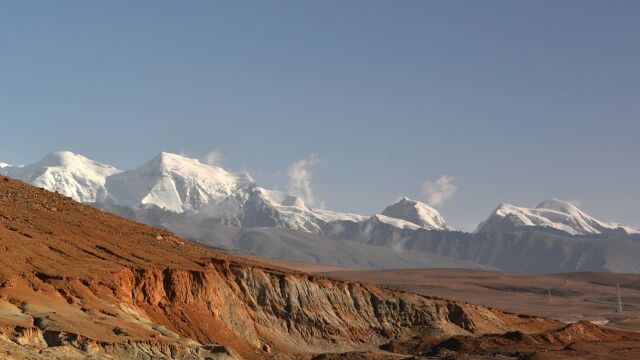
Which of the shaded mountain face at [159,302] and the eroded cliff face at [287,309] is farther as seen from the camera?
the eroded cliff face at [287,309]

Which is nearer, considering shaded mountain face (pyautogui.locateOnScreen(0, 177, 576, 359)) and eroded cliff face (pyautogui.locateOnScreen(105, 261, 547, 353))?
shaded mountain face (pyautogui.locateOnScreen(0, 177, 576, 359))

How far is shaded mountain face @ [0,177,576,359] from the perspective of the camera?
61844 mm

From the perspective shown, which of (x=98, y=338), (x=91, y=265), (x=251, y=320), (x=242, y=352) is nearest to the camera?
(x=98, y=338)

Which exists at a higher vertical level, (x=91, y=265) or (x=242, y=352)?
(x=91, y=265)

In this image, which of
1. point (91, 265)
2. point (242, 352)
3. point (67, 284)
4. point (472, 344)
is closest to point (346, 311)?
point (472, 344)

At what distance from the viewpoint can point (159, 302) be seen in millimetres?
82625

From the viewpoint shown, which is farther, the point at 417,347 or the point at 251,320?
the point at 417,347

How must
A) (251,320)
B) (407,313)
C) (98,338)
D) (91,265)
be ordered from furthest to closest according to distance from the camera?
(407,313) < (251,320) < (91,265) < (98,338)

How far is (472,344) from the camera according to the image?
104 m

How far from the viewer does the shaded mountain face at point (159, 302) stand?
61.8 m

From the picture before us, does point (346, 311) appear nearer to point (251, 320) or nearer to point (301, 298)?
point (301, 298)

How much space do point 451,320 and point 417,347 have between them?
48.7 ft

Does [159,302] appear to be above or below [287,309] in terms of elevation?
above

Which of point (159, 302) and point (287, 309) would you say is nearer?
point (159, 302)
